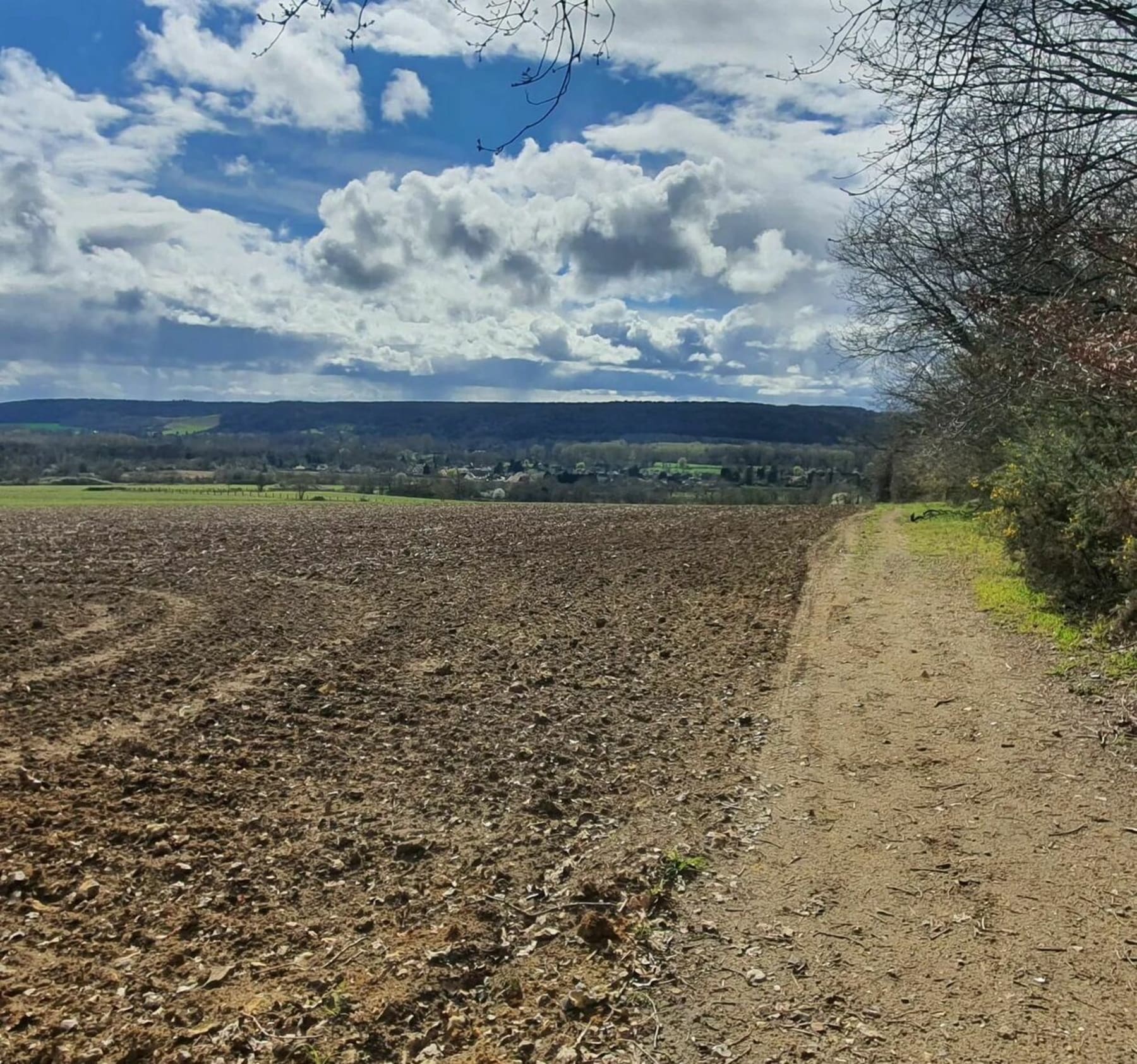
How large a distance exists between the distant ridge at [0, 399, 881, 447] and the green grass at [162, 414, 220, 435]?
0.37m

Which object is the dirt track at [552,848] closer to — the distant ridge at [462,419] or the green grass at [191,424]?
the distant ridge at [462,419]

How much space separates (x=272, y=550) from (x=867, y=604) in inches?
502

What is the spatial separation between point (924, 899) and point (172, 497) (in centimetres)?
4662

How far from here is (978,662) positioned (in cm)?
934

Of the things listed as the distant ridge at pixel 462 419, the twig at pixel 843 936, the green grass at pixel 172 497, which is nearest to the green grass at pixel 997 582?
the twig at pixel 843 936

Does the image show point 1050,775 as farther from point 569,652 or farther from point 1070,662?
point 569,652

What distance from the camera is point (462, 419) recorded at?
13300cm

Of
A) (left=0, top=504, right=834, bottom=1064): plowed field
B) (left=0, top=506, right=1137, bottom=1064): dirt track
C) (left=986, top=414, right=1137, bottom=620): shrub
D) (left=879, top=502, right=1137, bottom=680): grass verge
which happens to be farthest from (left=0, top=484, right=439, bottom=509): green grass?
(left=986, top=414, right=1137, bottom=620): shrub

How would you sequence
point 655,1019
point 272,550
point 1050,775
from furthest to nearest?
point 272,550, point 1050,775, point 655,1019

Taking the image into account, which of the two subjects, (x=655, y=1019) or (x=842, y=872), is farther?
(x=842, y=872)

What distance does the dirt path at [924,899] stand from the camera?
360cm

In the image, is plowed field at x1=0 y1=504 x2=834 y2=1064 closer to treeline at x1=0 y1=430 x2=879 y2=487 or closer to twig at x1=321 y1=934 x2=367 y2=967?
twig at x1=321 y1=934 x2=367 y2=967

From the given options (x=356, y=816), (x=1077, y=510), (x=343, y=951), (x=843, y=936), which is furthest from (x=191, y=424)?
(x=843, y=936)

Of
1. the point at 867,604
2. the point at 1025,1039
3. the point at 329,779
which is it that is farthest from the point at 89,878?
the point at 867,604
